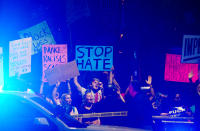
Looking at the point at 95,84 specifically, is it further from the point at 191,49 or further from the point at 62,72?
the point at 191,49

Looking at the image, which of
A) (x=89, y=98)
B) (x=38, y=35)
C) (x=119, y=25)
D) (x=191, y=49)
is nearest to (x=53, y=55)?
(x=38, y=35)

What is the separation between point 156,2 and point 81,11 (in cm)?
200

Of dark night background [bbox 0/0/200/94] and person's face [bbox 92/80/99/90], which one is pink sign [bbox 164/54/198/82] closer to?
dark night background [bbox 0/0/200/94]

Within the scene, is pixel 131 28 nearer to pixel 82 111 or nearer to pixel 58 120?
pixel 82 111

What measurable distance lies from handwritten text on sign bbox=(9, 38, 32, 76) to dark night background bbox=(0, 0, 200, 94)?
0.37 metres

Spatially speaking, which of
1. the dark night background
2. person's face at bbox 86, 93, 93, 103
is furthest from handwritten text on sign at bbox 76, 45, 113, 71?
person's face at bbox 86, 93, 93, 103

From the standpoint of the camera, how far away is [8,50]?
846cm

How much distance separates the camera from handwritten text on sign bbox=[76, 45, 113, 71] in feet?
27.3

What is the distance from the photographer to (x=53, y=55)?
8.27 meters

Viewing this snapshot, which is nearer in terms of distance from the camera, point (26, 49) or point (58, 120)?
point (58, 120)

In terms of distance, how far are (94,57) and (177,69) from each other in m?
2.19

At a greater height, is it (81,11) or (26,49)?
(81,11)

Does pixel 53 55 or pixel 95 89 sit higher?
pixel 53 55

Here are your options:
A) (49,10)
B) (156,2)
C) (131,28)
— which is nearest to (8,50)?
(49,10)
